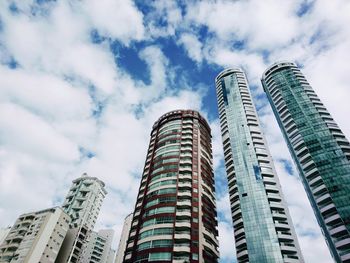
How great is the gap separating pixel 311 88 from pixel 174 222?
7928 cm

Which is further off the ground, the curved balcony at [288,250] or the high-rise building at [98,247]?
the high-rise building at [98,247]

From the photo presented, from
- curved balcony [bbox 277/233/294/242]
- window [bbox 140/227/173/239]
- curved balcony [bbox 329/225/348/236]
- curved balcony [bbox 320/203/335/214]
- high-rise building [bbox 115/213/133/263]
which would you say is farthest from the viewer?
high-rise building [bbox 115/213/133/263]

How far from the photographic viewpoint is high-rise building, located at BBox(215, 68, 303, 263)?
62.2 m

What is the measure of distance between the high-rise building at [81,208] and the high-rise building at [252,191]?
47148 millimetres

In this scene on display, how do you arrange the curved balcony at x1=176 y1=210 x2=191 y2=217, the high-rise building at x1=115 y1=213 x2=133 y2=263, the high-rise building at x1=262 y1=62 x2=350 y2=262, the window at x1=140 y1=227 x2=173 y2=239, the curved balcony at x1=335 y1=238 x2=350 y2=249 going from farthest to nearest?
the high-rise building at x1=115 y1=213 x2=133 y2=263 < the high-rise building at x1=262 y1=62 x2=350 y2=262 < the curved balcony at x1=335 y1=238 x2=350 y2=249 < the curved balcony at x1=176 y1=210 x2=191 y2=217 < the window at x1=140 y1=227 x2=173 y2=239

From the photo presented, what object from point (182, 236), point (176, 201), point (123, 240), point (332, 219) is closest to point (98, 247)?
point (123, 240)

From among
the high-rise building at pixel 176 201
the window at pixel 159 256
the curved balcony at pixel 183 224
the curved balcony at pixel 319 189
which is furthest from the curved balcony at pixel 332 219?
the window at pixel 159 256

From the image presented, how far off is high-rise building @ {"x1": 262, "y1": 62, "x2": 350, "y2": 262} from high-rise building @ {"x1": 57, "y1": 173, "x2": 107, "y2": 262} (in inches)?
2734

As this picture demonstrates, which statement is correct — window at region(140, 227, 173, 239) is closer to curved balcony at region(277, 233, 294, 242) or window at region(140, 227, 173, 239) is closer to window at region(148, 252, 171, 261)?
window at region(148, 252, 171, 261)

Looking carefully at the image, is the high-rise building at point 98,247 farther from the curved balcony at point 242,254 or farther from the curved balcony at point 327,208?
the curved balcony at point 327,208

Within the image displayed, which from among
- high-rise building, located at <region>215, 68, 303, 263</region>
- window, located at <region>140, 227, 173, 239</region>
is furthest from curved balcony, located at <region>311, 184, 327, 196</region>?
window, located at <region>140, 227, 173, 239</region>

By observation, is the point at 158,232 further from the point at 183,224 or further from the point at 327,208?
the point at 327,208

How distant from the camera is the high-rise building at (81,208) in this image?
246 ft

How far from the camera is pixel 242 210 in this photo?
71938 millimetres
